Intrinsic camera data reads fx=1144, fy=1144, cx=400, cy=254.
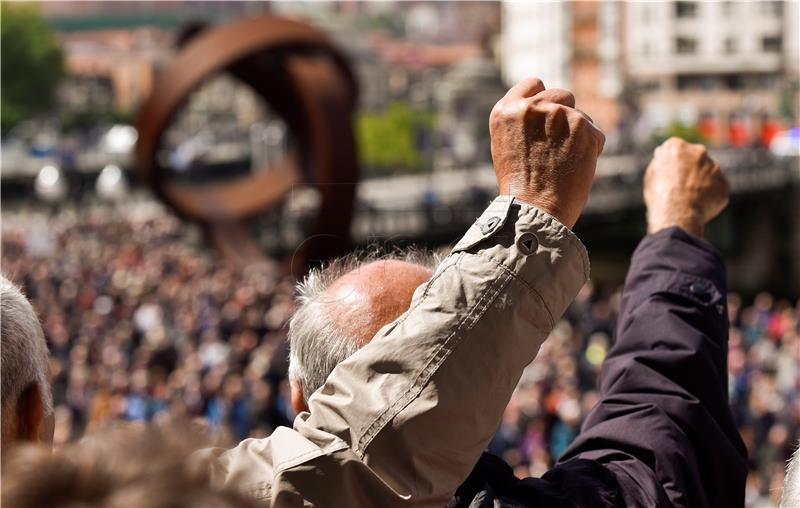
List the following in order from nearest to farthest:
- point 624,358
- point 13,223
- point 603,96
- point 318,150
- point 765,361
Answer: point 624,358
point 765,361
point 318,150
point 13,223
point 603,96

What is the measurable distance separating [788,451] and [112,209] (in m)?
31.8

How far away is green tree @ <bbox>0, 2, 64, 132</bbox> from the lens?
64438 mm

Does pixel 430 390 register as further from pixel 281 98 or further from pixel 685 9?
pixel 685 9

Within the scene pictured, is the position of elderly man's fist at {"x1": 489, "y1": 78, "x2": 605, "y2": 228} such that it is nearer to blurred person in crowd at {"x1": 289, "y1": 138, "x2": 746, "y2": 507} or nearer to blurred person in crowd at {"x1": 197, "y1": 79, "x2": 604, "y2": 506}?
blurred person in crowd at {"x1": 197, "y1": 79, "x2": 604, "y2": 506}

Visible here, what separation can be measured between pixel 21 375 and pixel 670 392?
1.13m

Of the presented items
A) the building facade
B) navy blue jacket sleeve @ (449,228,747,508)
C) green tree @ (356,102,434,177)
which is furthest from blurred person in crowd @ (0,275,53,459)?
green tree @ (356,102,434,177)

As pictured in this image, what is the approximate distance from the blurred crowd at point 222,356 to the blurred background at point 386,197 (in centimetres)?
4

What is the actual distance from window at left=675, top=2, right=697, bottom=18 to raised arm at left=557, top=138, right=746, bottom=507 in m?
69.7

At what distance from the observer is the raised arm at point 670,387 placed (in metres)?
1.97

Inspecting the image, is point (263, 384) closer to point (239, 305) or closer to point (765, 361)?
point (239, 305)

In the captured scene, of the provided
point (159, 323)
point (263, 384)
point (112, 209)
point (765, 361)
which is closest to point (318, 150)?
point (159, 323)

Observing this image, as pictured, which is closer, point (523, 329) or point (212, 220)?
point (523, 329)

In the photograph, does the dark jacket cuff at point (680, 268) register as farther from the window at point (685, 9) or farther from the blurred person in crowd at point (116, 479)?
the window at point (685, 9)

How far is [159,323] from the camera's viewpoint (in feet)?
45.7
